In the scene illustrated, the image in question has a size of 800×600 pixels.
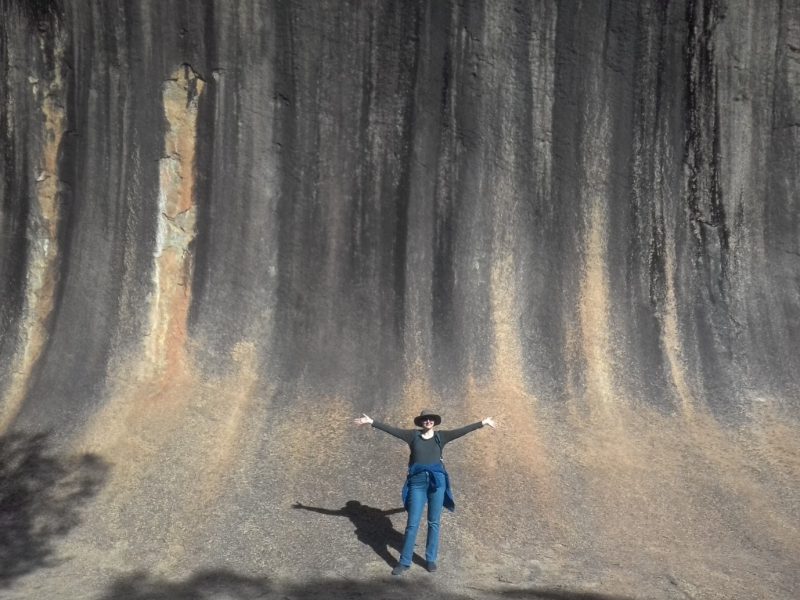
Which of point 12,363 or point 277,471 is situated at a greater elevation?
point 12,363

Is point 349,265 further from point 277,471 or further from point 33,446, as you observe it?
point 33,446

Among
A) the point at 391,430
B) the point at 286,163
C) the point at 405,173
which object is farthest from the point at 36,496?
the point at 405,173

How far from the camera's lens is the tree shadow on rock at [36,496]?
7.34 m

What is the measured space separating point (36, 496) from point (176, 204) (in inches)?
135

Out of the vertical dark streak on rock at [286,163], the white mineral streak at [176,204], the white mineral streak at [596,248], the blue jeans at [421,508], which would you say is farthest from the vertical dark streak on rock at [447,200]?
the blue jeans at [421,508]

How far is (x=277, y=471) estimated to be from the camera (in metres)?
8.40

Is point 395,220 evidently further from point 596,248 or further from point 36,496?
point 36,496

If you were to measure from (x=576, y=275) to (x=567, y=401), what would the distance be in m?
1.36

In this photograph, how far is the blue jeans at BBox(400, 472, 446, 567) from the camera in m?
6.56

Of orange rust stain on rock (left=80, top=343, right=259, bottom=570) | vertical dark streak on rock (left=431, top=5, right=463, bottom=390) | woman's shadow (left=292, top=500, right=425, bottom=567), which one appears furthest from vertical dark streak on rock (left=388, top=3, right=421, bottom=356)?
woman's shadow (left=292, top=500, right=425, bottom=567)

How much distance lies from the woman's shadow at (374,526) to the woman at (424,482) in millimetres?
274

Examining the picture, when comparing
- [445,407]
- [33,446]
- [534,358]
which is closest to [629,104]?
[534,358]

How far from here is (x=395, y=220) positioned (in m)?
9.91

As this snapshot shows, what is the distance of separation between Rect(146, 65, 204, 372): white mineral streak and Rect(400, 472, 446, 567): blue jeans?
425 cm
